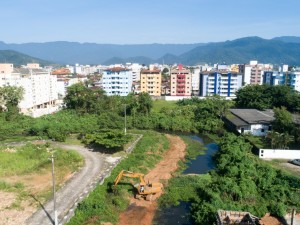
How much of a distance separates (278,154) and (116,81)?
196 ft

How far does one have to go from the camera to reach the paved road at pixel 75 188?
18.8 m

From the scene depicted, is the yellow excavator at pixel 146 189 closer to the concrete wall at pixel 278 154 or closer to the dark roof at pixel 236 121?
the concrete wall at pixel 278 154

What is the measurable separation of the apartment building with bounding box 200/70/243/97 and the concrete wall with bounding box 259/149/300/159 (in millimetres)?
52924

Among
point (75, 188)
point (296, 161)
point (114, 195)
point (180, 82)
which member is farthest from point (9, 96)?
point (180, 82)

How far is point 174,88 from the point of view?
85875 mm

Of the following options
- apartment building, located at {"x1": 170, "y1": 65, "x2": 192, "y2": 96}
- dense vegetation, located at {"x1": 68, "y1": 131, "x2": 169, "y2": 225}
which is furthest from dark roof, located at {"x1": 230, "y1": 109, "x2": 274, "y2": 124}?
apartment building, located at {"x1": 170, "y1": 65, "x2": 192, "y2": 96}

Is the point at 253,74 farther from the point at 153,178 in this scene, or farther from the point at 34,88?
the point at 153,178

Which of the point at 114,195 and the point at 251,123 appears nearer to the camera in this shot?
the point at 114,195

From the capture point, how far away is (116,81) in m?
85.7

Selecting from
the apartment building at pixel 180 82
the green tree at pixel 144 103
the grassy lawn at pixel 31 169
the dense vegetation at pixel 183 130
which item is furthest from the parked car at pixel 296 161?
the apartment building at pixel 180 82

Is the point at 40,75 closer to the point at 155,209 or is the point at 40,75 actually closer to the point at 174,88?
the point at 174,88

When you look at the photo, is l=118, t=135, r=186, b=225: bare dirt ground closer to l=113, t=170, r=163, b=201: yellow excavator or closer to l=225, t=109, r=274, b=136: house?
l=113, t=170, r=163, b=201: yellow excavator

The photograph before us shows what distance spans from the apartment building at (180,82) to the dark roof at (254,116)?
111 feet

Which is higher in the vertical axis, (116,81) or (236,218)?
(116,81)
